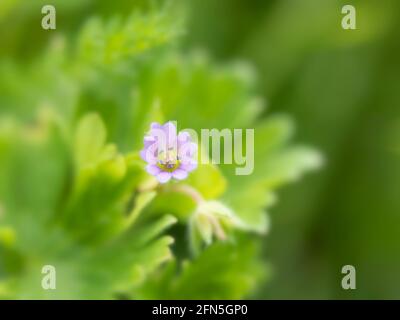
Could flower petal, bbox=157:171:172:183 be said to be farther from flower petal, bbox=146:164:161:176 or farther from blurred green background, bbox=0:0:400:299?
blurred green background, bbox=0:0:400:299

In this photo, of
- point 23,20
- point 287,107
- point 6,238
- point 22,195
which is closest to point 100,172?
point 6,238

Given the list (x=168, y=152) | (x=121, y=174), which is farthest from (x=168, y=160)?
(x=121, y=174)

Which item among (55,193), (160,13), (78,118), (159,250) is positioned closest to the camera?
(159,250)

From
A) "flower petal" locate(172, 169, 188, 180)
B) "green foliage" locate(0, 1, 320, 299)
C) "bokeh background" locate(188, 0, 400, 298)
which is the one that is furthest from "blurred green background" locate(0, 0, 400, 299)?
"flower petal" locate(172, 169, 188, 180)

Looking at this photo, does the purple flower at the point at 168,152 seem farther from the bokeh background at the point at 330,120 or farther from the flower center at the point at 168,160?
the bokeh background at the point at 330,120

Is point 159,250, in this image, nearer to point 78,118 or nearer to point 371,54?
point 78,118

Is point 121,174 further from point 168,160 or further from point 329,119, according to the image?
point 329,119

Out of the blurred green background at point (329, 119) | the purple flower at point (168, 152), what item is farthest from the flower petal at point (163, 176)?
the blurred green background at point (329, 119)
